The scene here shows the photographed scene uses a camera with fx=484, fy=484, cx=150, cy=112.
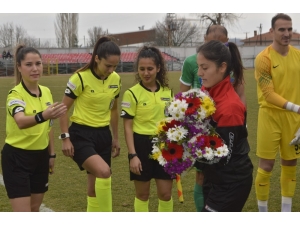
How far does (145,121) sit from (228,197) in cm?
158

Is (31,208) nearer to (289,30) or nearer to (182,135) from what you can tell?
(182,135)

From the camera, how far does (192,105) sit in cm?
314

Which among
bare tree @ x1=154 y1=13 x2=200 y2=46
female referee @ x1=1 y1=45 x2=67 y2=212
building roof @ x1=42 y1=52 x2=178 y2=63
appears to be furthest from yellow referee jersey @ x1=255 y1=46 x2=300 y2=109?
bare tree @ x1=154 y1=13 x2=200 y2=46

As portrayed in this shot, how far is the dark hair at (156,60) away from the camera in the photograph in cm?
446

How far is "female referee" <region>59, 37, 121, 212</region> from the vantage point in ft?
14.7

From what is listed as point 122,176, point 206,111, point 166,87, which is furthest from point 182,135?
point 122,176

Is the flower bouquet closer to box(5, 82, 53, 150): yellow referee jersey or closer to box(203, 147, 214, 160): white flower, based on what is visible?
box(203, 147, 214, 160): white flower

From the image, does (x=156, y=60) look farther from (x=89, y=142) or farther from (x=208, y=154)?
(x=208, y=154)

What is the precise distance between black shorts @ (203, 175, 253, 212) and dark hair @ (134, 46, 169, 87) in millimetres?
1691

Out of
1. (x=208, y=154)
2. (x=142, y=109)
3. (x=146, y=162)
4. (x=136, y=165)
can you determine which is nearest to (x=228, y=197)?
(x=208, y=154)

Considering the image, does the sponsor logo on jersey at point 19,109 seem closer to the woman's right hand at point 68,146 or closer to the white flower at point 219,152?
the woman's right hand at point 68,146

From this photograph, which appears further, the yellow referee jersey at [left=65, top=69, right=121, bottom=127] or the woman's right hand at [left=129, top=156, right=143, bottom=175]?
the yellow referee jersey at [left=65, top=69, right=121, bottom=127]

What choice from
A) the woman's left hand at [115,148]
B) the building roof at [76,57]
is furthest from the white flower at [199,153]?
the building roof at [76,57]

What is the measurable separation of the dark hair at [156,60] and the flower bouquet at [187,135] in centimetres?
128
